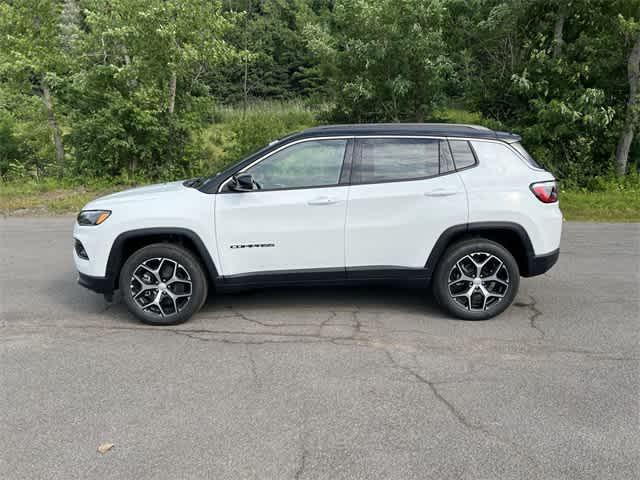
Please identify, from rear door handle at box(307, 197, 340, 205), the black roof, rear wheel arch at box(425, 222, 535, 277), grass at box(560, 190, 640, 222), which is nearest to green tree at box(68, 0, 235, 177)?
grass at box(560, 190, 640, 222)

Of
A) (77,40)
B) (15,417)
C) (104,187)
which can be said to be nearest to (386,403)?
(15,417)

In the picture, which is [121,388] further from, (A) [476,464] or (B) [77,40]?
(B) [77,40]

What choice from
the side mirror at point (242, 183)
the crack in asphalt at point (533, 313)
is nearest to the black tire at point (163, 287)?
the side mirror at point (242, 183)

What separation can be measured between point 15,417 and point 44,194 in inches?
433

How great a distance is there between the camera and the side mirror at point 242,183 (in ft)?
15.9

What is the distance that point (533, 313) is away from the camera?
5254mm

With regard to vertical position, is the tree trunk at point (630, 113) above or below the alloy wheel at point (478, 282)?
above

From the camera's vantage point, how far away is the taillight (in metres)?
4.99

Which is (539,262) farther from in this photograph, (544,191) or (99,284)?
(99,284)

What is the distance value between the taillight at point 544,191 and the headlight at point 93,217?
12.7 ft

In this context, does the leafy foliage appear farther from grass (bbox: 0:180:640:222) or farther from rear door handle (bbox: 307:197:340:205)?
rear door handle (bbox: 307:197:340:205)

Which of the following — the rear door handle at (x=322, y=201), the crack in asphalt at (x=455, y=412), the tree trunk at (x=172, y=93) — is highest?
the tree trunk at (x=172, y=93)

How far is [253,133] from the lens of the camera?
14711 mm

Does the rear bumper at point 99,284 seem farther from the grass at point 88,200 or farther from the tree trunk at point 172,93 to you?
the tree trunk at point 172,93
